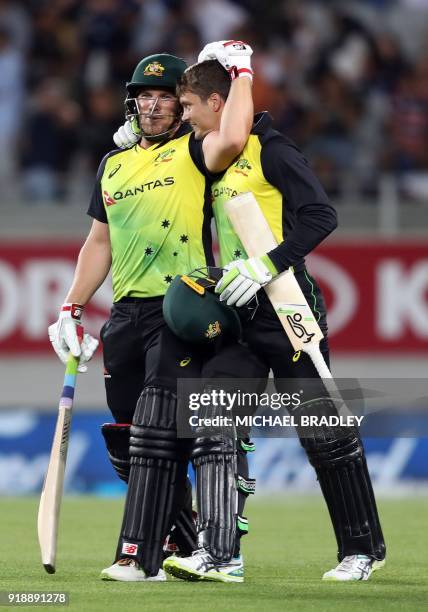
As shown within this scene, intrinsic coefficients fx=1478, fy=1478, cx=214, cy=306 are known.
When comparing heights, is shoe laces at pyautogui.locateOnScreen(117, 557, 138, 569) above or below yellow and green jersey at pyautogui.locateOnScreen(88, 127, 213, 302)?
below

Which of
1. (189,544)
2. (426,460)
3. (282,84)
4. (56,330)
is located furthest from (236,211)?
(282,84)

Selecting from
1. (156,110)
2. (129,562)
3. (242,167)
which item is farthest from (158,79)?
(129,562)

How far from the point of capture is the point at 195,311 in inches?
220

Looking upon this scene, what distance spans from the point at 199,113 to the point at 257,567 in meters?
2.02

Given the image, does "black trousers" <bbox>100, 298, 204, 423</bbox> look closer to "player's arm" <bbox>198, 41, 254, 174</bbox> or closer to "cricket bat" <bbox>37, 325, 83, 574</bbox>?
"cricket bat" <bbox>37, 325, 83, 574</bbox>

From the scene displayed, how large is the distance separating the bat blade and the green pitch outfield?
0.13m

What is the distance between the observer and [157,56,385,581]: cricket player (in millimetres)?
5664

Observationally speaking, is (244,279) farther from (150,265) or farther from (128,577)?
(128,577)

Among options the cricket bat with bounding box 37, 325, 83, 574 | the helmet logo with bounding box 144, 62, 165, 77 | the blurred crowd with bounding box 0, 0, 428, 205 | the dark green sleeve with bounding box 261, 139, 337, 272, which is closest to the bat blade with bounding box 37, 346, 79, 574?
the cricket bat with bounding box 37, 325, 83, 574

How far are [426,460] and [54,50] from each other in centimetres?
510

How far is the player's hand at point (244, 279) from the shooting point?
220 inches

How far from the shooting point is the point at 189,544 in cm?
628

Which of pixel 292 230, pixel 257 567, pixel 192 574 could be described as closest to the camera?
pixel 192 574

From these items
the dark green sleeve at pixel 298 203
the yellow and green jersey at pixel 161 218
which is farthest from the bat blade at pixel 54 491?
the dark green sleeve at pixel 298 203
